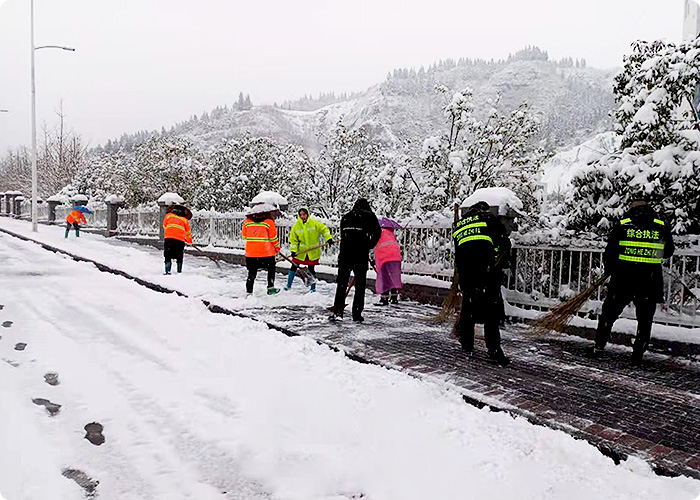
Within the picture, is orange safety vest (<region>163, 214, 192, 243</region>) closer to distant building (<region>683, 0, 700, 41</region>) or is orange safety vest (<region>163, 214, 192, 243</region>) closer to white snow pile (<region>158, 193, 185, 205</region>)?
white snow pile (<region>158, 193, 185, 205</region>)

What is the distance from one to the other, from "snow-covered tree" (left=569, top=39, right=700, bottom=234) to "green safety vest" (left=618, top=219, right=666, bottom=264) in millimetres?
1338

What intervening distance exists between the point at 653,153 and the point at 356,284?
412 centimetres

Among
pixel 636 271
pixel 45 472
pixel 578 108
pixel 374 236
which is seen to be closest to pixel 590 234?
pixel 636 271

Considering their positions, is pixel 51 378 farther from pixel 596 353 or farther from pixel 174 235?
pixel 174 235

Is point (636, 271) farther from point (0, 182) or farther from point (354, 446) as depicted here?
point (0, 182)

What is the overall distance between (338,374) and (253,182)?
20.7 metres

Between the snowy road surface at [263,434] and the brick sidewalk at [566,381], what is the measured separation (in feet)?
0.74

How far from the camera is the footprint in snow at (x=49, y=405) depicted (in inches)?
163

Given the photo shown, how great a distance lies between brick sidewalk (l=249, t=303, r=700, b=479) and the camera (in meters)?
3.81

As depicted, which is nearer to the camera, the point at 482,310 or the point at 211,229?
the point at 482,310

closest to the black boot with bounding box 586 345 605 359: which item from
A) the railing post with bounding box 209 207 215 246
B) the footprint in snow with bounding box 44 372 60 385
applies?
the footprint in snow with bounding box 44 372 60 385

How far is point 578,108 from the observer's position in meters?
103

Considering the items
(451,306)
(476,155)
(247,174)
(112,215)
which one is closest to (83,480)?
(451,306)

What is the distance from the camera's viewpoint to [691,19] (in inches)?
451
